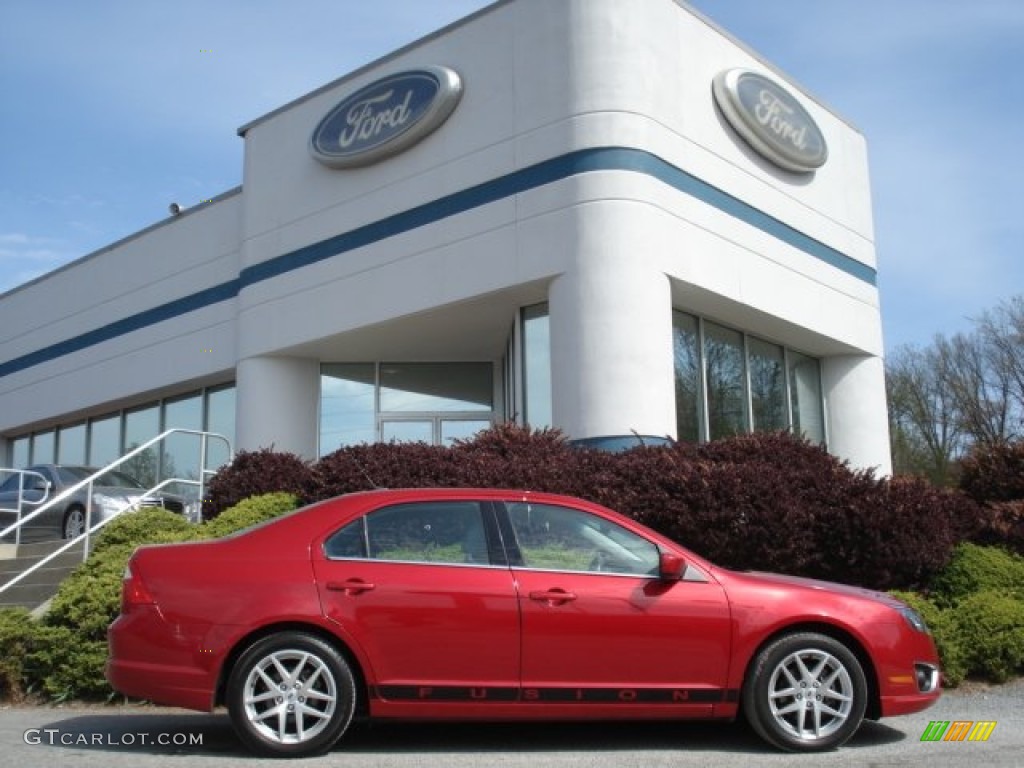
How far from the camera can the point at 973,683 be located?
8805 millimetres

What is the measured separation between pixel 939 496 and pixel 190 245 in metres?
14.0

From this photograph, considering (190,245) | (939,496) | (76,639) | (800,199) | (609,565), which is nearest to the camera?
(609,565)

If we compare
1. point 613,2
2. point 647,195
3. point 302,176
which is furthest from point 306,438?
point 613,2

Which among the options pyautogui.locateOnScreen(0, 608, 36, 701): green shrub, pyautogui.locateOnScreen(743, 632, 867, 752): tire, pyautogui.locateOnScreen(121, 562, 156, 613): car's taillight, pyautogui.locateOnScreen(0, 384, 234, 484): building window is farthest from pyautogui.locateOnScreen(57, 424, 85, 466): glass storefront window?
pyautogui.locateOnScreen(743, 632, 867, 752): tire

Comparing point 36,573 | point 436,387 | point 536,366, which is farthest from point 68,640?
point 436,387

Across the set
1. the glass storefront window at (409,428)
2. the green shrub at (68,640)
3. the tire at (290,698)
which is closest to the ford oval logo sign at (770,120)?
the glass storefront window at (409,428)

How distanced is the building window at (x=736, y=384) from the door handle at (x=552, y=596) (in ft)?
30.2

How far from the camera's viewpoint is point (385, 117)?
16.0m

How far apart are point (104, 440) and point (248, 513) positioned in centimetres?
→ 1287

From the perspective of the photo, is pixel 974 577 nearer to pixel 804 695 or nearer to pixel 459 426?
pixel 804 695

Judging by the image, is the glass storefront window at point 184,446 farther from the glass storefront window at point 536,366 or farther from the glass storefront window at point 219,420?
the glass storefront window at point 536,366

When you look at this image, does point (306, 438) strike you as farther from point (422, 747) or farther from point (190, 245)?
point (422, 747)

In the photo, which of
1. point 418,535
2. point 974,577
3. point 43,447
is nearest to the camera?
point 418,535

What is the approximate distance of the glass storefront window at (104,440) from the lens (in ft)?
72.6
